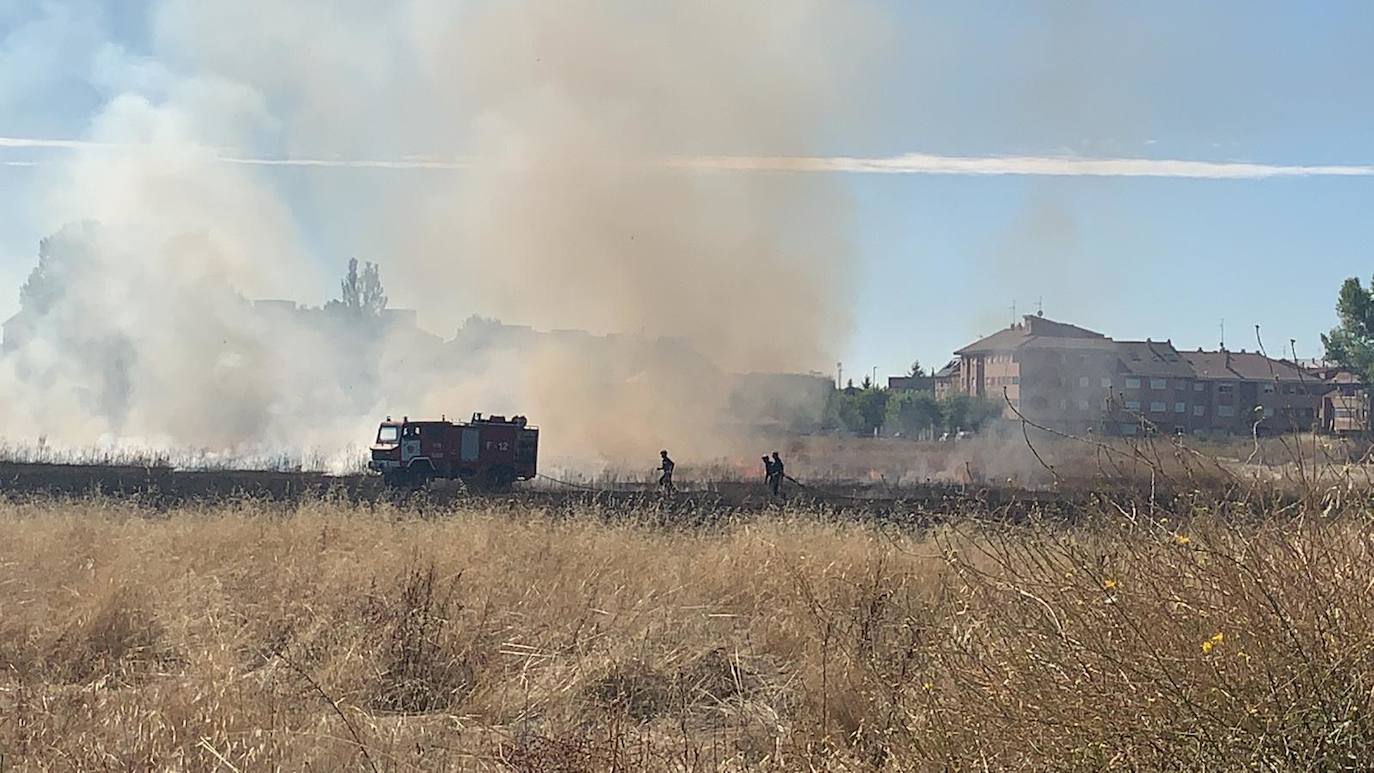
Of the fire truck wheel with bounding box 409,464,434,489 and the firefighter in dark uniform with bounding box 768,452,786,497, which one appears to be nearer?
the firefighter in dark uniform with bounding box 768,452,786,497

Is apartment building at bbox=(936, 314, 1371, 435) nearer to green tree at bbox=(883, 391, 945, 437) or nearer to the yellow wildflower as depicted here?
green tree at bbox=(883, 391, 945, 437)

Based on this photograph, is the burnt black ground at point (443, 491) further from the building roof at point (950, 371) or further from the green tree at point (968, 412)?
the building roof at point (950, 371)

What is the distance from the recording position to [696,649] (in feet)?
24.8

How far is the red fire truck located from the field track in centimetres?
53

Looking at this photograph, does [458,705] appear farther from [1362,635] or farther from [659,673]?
[1362,635]

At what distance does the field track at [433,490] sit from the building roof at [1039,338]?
75.7 ft

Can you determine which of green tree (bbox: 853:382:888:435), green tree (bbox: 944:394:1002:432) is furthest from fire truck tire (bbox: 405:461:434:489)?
green tree (bbox: 853:382:888:435)

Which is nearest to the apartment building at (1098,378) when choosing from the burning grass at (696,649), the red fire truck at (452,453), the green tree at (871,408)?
the green tree at (871,408)

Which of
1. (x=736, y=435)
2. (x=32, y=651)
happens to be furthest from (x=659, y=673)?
(x=736, y=435)

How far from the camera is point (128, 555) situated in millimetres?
10453

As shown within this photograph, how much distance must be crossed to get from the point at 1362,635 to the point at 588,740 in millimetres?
3140

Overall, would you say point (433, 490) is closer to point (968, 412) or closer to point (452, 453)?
point (452, 453)

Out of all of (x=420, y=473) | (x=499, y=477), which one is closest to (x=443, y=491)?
(x=420, y=473)

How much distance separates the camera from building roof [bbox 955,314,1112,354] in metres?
51.5
